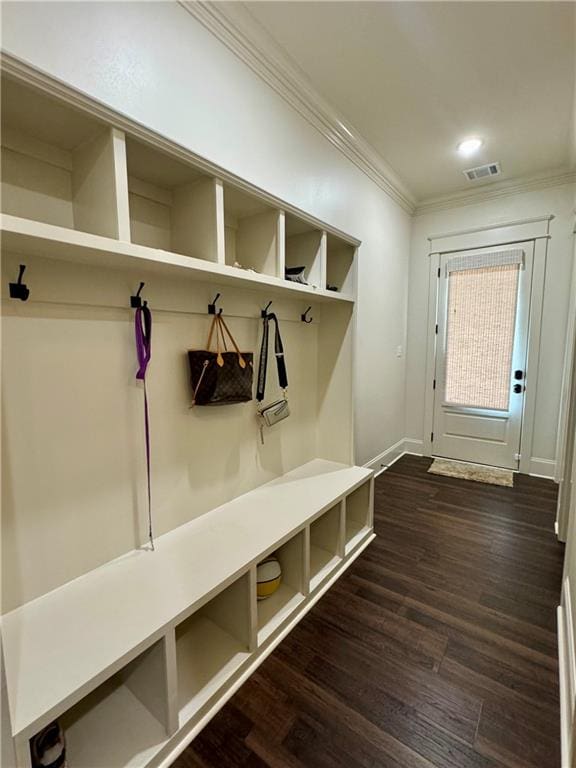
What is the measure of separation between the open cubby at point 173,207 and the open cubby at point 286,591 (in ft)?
4.89

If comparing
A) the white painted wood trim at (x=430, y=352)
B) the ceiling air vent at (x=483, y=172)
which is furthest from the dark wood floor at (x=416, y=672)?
the ceiling air vent at (x=483, y=172)

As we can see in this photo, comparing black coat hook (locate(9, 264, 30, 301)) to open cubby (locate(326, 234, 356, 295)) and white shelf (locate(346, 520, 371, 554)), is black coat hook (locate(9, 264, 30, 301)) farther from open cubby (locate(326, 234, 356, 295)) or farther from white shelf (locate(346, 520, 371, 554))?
white shelf (locate(346, 520, 371, 554))

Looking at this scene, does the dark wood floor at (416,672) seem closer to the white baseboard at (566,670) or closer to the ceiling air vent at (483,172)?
the white baseboard at (566,670)

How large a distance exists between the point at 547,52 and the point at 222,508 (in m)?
3.04

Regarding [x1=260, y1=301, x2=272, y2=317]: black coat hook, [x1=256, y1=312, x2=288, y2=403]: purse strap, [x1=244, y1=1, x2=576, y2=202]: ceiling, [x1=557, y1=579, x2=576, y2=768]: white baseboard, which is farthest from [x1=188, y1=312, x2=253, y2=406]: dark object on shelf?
[x1=557, y1=579, x2=576, y2=768]: white baseboard

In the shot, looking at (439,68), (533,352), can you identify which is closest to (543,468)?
(533,352)

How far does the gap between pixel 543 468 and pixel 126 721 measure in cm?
394

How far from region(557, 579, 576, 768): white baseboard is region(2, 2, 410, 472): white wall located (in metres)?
2.36

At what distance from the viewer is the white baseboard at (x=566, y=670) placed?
120 centimetres

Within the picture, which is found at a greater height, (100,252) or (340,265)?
(340,265)

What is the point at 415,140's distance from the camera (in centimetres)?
274

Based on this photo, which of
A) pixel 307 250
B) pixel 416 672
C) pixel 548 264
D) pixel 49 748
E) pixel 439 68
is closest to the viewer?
pixel 49 748

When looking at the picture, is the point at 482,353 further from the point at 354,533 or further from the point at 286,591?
the point at 286,591

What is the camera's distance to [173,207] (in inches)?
63.8
